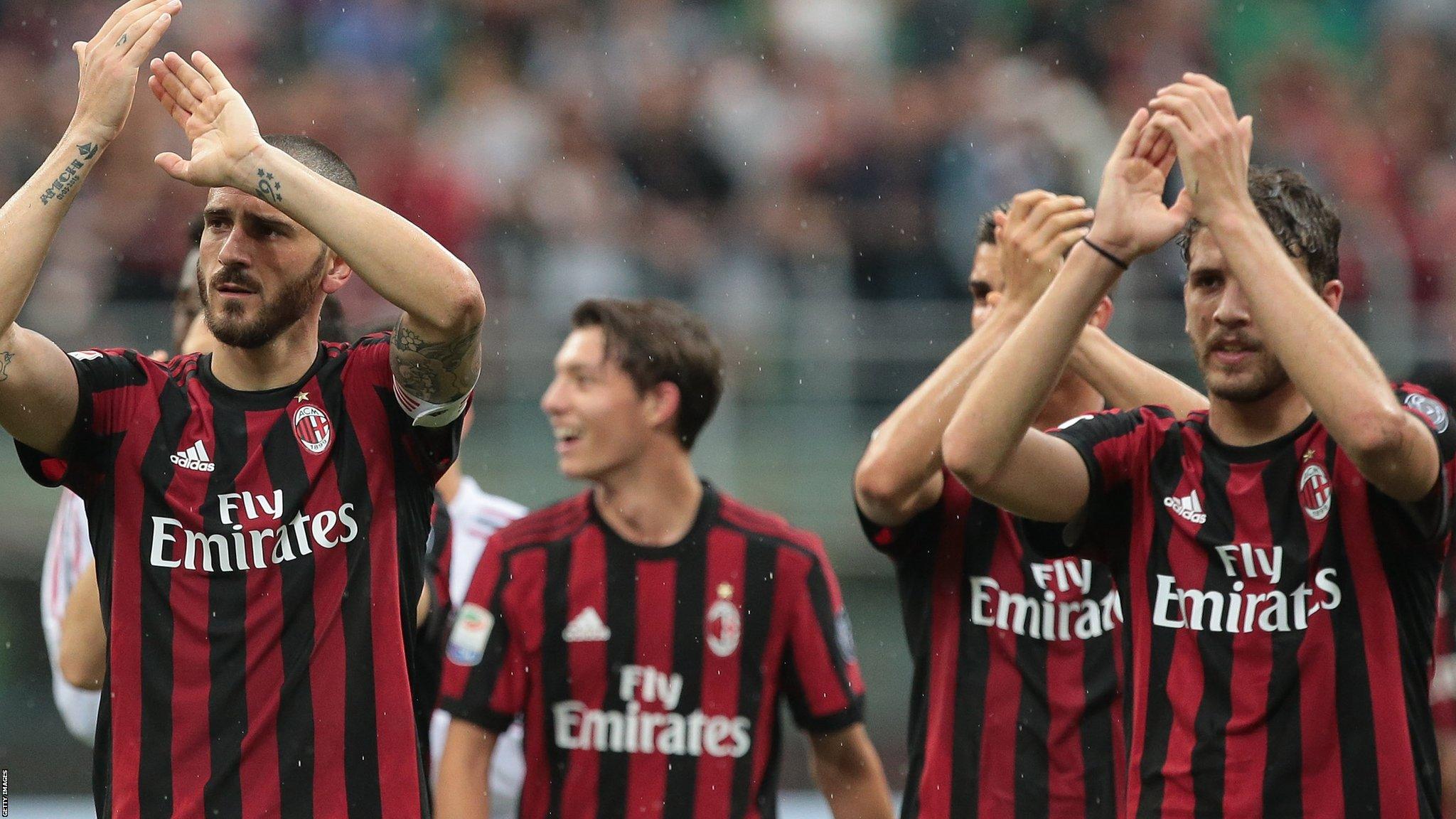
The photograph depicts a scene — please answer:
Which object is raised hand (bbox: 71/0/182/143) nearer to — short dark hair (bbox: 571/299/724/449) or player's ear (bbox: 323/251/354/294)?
player's ear (bbox: 323/251/354/294)

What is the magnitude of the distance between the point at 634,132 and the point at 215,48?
2.62 meters

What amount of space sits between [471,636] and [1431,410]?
2.43 metres

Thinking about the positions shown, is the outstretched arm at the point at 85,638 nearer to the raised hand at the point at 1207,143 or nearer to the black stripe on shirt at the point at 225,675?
the black stripe on shirt at the point at 225,675

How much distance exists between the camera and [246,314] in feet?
11.7

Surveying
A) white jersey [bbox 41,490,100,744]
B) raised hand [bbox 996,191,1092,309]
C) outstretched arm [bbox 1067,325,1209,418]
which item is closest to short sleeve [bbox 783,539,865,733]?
outstretched arm [bbox 1067,325,1209,418]

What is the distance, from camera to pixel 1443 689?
246 inches

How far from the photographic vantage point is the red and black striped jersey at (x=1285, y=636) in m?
3.38

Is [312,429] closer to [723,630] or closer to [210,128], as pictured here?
[210,128]

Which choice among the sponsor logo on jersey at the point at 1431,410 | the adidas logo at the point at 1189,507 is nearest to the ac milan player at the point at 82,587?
the adidas logo at the point at 1189,507

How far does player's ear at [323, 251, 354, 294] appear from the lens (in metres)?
3.77

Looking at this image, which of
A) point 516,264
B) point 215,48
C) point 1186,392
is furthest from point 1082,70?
point 1186,392

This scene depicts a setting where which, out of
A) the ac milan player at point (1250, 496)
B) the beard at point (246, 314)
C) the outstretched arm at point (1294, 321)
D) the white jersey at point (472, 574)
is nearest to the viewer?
the outstretched arm at point (1294, 321)

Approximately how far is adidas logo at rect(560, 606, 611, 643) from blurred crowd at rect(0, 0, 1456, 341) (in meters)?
4.54

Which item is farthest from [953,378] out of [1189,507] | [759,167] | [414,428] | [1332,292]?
[759,167]
